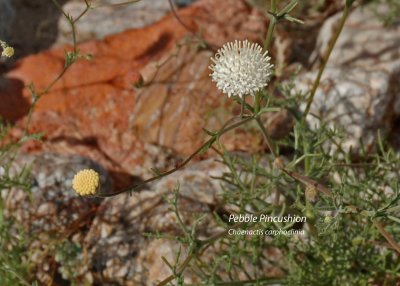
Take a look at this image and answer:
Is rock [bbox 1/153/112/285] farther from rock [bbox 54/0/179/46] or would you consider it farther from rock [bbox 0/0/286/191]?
rock [bbox 54/0/179/46]

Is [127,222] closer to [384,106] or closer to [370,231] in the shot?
[370,231]

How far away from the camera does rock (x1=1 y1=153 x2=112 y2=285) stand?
13.6 ft

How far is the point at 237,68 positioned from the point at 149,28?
136 inches

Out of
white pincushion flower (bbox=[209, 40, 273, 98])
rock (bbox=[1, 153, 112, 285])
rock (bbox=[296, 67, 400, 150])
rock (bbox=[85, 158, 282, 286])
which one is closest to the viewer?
white pincushion flower (bbox=[209, 40, 273, 98])

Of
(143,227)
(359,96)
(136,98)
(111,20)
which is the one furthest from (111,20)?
(143,227)

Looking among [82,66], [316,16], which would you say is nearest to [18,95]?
[82,66]

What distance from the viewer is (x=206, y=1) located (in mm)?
6012

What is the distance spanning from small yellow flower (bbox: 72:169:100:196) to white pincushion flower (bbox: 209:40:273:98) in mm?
632

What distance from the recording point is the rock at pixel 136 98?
505cm

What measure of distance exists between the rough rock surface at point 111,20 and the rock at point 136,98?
120 mm

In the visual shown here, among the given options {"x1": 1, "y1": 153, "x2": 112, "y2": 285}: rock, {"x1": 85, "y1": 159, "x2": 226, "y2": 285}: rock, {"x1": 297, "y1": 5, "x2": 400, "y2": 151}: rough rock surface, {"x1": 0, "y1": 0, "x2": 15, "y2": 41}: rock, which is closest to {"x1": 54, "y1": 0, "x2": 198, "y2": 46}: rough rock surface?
{"x1": 0, "y1": 0, "x2": 15, "y2": 41}: rock

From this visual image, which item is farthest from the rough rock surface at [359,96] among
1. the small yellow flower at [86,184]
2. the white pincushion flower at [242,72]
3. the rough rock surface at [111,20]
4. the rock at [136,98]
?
the small yellow flower at [86,184]

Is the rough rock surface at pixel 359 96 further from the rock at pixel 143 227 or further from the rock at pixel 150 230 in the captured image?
the rock at pixel 143 227

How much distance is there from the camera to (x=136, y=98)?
5.41m
